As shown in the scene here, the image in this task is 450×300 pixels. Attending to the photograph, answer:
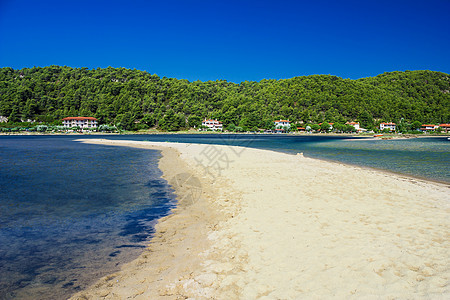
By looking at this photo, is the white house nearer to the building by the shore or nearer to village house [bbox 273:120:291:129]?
village house [bbox 273:120:291:129]

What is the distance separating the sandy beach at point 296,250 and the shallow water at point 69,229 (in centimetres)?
69

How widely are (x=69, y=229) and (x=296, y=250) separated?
6940 mm

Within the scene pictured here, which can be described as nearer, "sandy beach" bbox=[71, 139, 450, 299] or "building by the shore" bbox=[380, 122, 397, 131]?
"sandy beach" bbox=[71, 139, 450, 299]

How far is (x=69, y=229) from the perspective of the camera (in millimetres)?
8508

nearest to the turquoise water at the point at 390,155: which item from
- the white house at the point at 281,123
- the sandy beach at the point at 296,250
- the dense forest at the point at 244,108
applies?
the sandy beach at the point at 296,250

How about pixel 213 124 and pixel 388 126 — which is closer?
pixel 388 126

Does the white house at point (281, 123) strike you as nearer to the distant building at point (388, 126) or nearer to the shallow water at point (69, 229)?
the distant building at point (388, 126)

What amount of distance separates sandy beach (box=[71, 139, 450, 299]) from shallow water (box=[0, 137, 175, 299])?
69 centimetres

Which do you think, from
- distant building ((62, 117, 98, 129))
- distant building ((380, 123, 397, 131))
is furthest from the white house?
distant building ((62, 117, 98, 129))

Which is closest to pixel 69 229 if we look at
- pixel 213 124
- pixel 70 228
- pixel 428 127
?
pixel 70 228

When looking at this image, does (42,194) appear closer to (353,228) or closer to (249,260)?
(249,260)

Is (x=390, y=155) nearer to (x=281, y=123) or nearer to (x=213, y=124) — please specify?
(x=281, y=123)

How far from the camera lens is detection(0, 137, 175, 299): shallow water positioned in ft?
18.2

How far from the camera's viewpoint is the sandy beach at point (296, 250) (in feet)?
14.7
